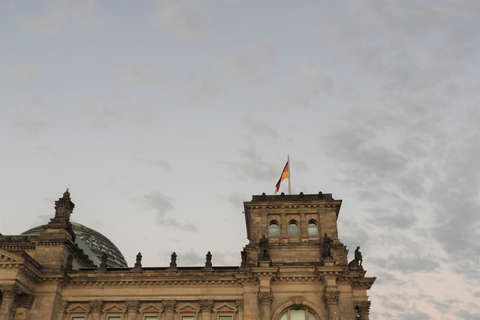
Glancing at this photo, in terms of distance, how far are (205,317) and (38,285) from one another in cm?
1636

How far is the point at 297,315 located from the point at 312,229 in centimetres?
917

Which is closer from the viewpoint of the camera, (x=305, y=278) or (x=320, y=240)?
(x=305, y=278)

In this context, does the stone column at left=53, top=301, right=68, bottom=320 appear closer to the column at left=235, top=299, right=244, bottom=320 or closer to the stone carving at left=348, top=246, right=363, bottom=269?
the column at left=235, top=299, right=244, bottom=320

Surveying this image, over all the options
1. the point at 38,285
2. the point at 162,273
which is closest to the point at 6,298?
the point at 38,285

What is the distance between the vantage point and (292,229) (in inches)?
1938

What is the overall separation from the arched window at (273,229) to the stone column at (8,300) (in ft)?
80.4

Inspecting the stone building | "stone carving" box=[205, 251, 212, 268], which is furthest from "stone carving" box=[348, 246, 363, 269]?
"stone carving" box=[205, 251, 212, 268]

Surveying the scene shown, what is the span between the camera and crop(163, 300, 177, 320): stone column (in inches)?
1746

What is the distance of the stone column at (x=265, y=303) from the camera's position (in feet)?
140

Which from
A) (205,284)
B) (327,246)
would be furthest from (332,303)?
(205,284)

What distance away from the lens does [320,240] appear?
47656 millimetres

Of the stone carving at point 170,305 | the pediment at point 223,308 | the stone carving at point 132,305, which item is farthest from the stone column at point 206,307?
the stone carving at point 132,305

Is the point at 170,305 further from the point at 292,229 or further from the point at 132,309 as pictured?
the point at 292,229

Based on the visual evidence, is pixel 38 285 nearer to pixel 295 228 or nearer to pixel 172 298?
pixel 172 298
